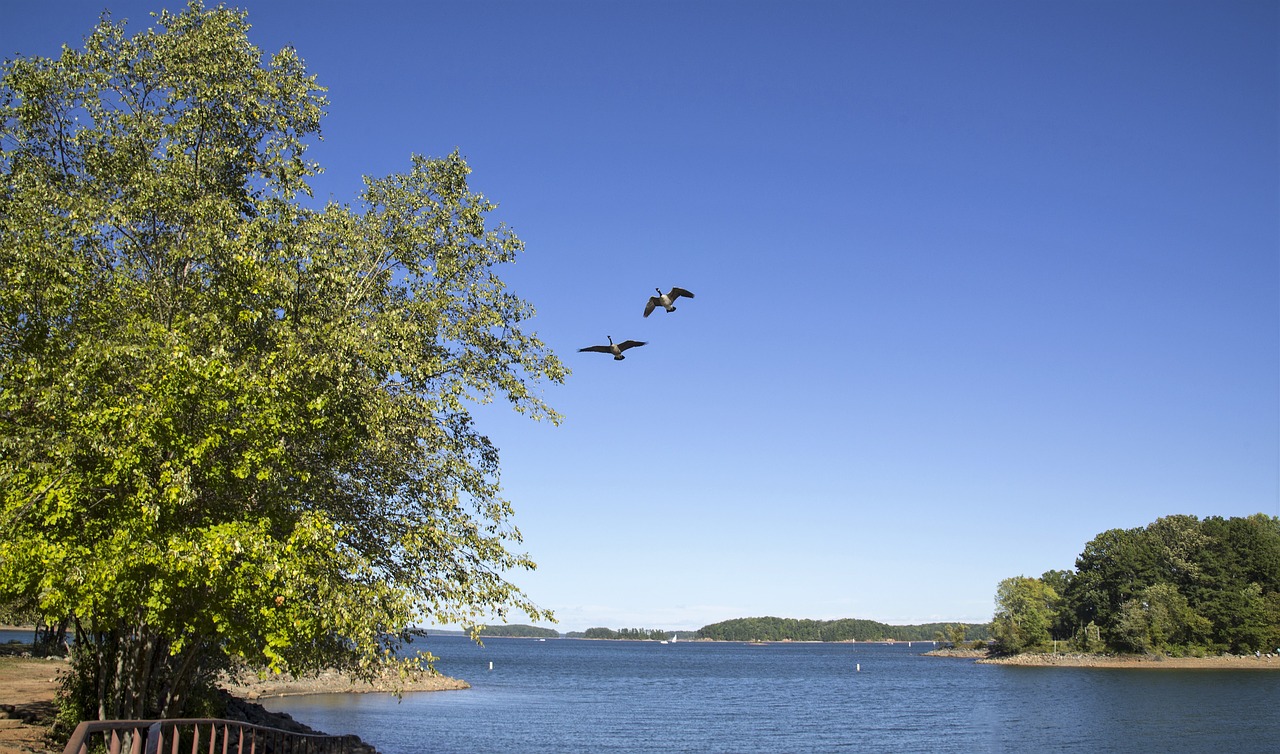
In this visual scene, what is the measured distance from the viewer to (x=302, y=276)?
56.9 feet

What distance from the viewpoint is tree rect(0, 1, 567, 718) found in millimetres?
13656

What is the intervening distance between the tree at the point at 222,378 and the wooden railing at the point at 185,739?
4.11ft

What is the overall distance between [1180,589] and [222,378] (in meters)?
153

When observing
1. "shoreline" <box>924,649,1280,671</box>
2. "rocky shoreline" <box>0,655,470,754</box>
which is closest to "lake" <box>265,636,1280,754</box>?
"rocky shoreline" <box>0,655,470,754</box>

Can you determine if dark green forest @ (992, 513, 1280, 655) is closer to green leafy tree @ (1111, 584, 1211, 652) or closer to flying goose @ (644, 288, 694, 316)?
green leafy tree @ (1111, 584, 1211, 652)

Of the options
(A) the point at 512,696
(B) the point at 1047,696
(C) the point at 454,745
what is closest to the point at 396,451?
(C) the point at 454,745

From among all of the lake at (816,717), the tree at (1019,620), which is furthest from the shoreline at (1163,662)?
the lake at (816,717)

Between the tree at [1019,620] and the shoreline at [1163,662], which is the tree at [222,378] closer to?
the shoreline at [1163,662]

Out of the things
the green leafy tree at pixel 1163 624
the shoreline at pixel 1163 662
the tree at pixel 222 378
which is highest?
the tree at pixel 222 378

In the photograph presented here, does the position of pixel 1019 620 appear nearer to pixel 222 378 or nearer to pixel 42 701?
pixel 42 701

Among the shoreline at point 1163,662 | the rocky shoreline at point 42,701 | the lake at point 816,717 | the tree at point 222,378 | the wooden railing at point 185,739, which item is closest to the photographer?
the wooden railing at point 185,739

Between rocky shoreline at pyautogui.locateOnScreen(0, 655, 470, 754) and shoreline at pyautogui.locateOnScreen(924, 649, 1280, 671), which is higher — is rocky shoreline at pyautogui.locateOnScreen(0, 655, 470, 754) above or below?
above

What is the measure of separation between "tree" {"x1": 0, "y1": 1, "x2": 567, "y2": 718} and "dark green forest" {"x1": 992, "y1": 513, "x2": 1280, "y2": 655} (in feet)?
455

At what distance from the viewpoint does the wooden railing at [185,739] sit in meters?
8.77
